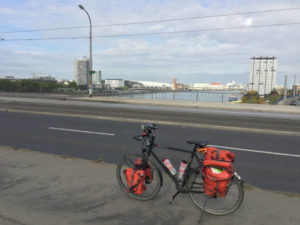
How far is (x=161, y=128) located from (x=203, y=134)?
187 cm

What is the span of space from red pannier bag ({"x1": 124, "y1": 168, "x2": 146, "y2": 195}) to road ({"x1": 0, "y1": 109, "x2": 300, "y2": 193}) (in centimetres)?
229

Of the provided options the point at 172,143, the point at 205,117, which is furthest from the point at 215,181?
the point at 205,117

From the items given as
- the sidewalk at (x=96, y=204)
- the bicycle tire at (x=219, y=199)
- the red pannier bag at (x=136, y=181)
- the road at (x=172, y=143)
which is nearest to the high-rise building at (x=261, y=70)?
the road at (x=172, y=143)

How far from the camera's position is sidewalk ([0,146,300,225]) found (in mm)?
3062

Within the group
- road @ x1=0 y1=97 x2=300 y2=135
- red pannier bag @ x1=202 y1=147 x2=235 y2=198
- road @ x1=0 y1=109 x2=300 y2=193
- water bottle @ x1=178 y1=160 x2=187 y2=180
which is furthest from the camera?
road @ x1=0 y1=97 x2=300 y2=135

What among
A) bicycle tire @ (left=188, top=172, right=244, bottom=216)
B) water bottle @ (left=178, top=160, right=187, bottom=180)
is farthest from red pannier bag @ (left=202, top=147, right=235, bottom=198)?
water bottle @ (left=178, top=160, right=187, bottom=180)

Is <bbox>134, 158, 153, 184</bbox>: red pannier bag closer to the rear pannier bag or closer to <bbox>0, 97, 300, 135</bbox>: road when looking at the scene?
the rear pannier bag

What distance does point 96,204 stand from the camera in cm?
344

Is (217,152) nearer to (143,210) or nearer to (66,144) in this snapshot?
(143,210)

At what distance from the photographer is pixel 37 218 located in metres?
3.03

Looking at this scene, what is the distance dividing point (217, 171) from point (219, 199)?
0.64 m

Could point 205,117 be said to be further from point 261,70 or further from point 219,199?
point 261,70

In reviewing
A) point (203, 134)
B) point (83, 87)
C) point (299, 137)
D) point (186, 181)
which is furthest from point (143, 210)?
point (83, 87)

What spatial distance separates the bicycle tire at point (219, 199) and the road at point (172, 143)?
169cm
